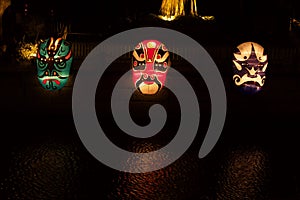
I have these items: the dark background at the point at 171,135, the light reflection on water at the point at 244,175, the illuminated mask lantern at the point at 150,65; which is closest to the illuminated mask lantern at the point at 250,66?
the dark background at the point at 171,135

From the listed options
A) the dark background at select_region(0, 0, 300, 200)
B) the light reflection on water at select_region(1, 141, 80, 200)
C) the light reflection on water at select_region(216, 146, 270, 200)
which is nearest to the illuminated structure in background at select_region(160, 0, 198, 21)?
the dark background at select_region(0, 0, 300, 200)

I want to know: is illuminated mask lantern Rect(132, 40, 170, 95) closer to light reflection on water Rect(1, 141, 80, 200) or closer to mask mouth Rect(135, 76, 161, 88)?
mask mouth Rect(135, 76, 161, 88)

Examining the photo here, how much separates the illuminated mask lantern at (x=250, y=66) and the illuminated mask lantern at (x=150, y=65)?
166cm

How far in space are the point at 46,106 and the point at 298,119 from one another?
5892 millimetres

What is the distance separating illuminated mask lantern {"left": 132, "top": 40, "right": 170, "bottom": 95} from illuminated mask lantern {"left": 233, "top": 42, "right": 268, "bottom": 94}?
1663 millimetres

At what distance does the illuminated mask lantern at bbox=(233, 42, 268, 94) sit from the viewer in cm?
1261

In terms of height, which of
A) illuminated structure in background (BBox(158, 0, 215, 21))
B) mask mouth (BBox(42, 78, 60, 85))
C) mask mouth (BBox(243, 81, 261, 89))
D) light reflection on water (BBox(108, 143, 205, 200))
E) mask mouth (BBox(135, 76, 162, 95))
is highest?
light reflection on water (BBox(108, 143, 205, 200))

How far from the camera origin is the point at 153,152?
400 inches

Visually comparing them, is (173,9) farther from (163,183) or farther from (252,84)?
(163,183)

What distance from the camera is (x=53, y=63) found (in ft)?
39.5

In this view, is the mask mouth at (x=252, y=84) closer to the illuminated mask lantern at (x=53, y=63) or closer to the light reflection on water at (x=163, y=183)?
the light reflection on water at (x=163, y=183)

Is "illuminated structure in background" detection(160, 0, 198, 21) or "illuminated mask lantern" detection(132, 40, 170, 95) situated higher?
"illuminated mask lantern" detection(132, 40, 170, 95)

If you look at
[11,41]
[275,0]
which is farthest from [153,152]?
[275,0]

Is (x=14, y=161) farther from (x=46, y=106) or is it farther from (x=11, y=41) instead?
(x=11, y=41)
